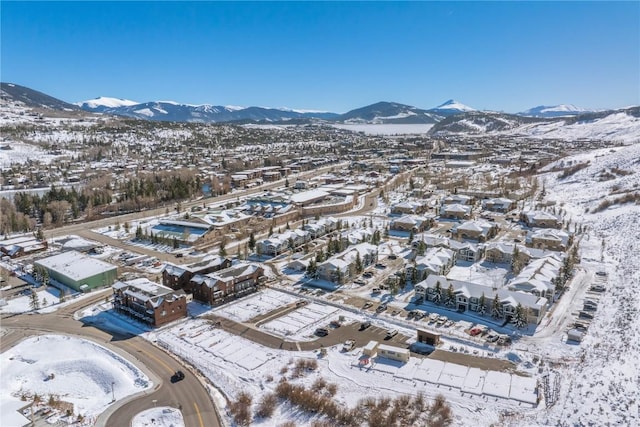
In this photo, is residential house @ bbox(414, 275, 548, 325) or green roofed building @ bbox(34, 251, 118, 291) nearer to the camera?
residential house @ bbox(414, 275, 548, 325)

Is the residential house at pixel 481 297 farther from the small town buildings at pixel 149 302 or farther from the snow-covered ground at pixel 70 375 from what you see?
the snow-covered ground at pixel 70 375

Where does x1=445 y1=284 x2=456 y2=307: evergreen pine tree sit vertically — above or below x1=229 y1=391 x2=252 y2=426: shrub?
above

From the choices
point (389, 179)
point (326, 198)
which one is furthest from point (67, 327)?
point (389, 179)

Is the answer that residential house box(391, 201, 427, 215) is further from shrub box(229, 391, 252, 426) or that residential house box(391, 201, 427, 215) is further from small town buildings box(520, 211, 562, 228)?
shrub box(229, 391, 252, 426)

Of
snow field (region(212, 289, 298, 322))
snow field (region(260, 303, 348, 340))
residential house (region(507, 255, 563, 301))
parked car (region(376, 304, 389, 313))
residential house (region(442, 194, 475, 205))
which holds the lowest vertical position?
snow field (region(212, 289, 298, 322))

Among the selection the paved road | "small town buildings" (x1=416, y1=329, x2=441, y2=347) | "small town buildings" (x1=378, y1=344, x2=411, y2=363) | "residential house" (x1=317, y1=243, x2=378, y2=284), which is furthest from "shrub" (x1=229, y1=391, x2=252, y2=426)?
"residential house" (x1=317, y1=243, x2=378, y2=284)

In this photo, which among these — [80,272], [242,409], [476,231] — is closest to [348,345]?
[242,409]

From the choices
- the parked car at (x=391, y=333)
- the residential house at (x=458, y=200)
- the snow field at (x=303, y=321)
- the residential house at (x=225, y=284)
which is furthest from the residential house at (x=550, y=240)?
the residential house at (x=225, y=284)
